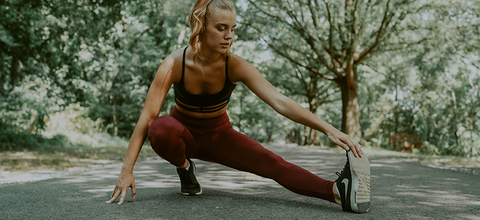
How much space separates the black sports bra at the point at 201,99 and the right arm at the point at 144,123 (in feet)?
0.43

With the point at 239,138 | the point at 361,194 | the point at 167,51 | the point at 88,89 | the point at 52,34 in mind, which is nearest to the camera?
the point at 361,194

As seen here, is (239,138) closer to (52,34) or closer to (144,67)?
(52,34)

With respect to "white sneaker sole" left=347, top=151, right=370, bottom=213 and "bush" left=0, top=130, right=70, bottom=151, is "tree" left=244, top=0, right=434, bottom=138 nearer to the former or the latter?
"bush" left=0, top=130, right=70, bottom=151

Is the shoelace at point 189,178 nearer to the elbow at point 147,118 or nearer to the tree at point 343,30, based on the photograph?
the elbow at point 147,118

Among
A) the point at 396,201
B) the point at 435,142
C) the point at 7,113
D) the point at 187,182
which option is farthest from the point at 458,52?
the point at 7,113

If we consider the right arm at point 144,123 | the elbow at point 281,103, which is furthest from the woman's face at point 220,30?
the elbow at point 281,103

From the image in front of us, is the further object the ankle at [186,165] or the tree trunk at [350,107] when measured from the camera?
the tree trunk at [350,107]

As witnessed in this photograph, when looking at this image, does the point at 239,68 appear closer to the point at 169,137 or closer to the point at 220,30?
the point at 220,30

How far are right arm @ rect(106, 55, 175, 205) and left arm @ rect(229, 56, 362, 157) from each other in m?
0.54

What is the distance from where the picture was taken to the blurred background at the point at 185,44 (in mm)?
8961

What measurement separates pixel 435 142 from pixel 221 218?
1901 cm

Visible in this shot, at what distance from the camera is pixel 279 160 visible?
10.2 ft

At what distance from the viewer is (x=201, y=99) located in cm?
316

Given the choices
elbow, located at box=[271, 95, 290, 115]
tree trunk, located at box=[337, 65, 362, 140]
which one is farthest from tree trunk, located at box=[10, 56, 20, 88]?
tree trunk, located at box=[337, 65, 362, 140]
